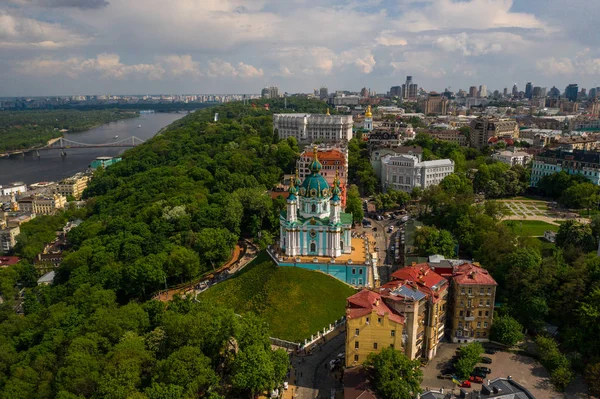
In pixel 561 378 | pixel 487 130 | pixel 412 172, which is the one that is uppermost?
pixel 487 130

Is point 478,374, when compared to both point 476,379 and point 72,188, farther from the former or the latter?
point 72,188

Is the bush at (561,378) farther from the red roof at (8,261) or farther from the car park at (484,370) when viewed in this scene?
the red roof at (8,261)

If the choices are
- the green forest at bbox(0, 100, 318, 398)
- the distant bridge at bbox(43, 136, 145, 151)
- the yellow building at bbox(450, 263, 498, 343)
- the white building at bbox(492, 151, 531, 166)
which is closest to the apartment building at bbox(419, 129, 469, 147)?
the white building at bbox(492, 151, 531, 166)

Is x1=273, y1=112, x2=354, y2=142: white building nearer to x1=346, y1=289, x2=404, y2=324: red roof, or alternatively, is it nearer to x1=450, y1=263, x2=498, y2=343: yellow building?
x1=450, y1=263, x2=498, y2=343: yellow building

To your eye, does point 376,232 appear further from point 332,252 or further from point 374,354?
point 374,354

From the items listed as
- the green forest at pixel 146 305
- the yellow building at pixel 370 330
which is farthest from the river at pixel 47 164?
the yellow building at pixel 370 330

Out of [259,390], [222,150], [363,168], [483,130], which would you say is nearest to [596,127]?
[483,130]

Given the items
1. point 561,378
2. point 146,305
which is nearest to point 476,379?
point 561,378
